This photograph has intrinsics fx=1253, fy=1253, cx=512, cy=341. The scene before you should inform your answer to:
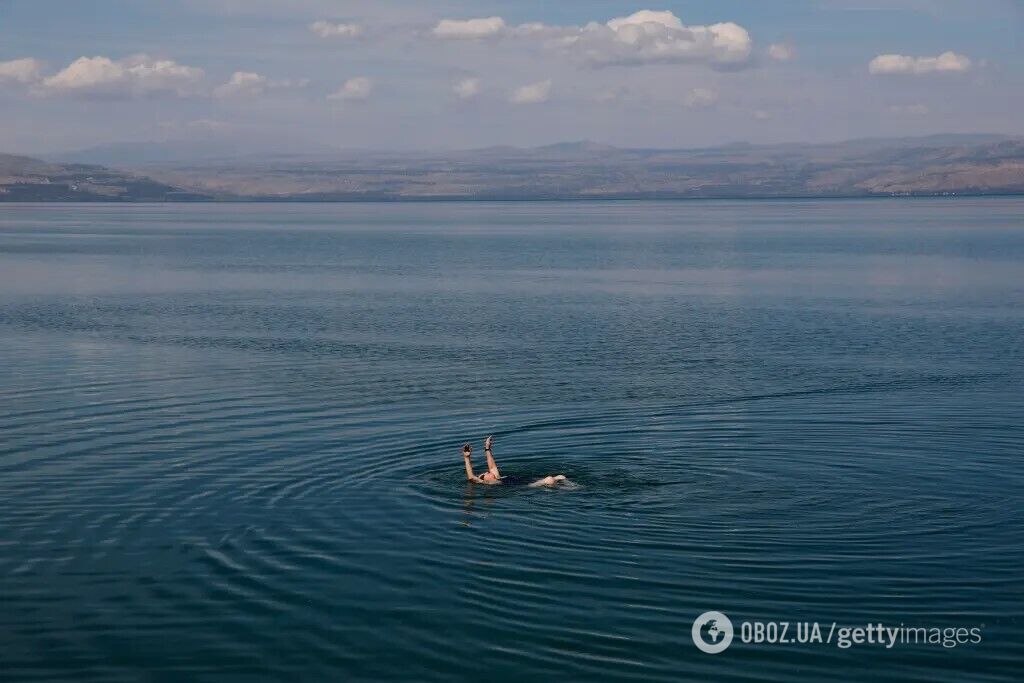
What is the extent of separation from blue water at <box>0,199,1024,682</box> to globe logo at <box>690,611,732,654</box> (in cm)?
20

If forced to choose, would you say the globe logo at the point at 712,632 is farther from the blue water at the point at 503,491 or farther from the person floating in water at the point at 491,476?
the person floating in water at the point at 491,476

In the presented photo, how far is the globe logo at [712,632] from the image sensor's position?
1780 centimetres

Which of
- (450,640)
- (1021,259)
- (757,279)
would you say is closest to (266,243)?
(757,279)

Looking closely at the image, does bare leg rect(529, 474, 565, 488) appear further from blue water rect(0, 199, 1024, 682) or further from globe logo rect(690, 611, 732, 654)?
globe logo rect(690, 611, 732, 654)

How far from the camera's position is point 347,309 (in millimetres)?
61844

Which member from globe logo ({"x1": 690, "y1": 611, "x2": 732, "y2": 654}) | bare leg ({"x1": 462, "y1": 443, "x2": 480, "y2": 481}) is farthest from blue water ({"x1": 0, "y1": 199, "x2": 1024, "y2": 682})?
bare leg ({"x1": 462, "y1": 443, "x2": 480, "y2": 481})

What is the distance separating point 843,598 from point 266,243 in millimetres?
112922

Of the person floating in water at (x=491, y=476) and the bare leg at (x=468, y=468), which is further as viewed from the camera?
the bare leg at (x=468, y=468)

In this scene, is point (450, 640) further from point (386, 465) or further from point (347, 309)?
point (347, 309)

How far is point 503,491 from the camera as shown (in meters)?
26.2

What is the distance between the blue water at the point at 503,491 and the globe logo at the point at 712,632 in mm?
204

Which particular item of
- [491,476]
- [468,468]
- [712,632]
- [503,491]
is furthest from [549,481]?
[712,632]

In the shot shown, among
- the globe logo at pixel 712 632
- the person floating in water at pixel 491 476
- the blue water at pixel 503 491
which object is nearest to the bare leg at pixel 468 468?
the person floating in water at pixel 491 476

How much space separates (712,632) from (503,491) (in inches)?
338
